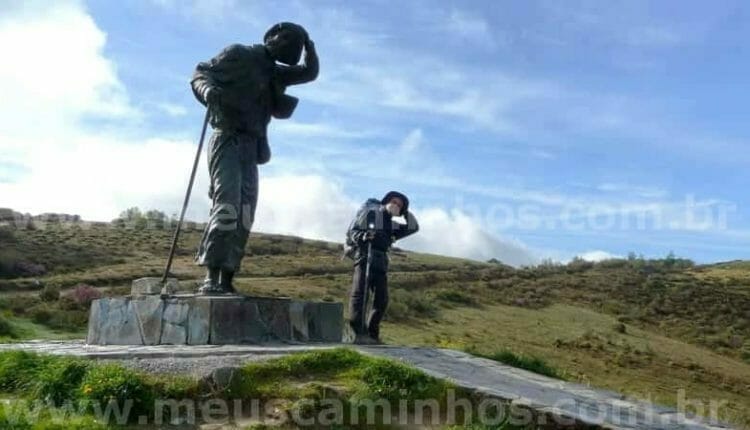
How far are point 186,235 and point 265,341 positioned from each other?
3206 cm

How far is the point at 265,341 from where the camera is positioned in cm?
849

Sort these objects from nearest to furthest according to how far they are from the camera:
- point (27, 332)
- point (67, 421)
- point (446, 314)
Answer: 1. point (67, 421)
2. point (27, 332)
3. point (446, 314)

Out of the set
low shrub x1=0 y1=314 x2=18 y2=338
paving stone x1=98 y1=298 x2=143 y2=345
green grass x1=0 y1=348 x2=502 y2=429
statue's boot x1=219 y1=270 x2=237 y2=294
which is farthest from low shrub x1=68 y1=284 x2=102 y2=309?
green grass x1=0 y1=348 x2=502 y2=429

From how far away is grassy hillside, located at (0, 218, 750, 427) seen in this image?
2098cm

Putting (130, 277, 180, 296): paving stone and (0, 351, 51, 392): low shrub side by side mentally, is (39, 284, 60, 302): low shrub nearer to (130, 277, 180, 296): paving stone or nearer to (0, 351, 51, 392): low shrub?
(130, 277, 180, 296): paving stone

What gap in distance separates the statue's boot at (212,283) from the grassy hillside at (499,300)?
273 inches

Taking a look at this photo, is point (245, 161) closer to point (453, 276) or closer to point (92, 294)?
point (92, 294)

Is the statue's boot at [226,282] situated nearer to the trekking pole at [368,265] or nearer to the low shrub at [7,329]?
the trekking pole at [368,265]

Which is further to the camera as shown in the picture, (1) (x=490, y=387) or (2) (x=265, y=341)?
(2) (x=265, y=341)

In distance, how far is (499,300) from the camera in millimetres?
33500

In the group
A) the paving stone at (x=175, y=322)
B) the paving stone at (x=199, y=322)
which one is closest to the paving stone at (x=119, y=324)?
the paving stone at (x=175, y=322)

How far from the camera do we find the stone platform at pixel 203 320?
8305 millimetres

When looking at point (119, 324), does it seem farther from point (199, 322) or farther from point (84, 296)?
point (84, 296)

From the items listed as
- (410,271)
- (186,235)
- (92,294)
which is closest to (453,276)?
(410,271)
